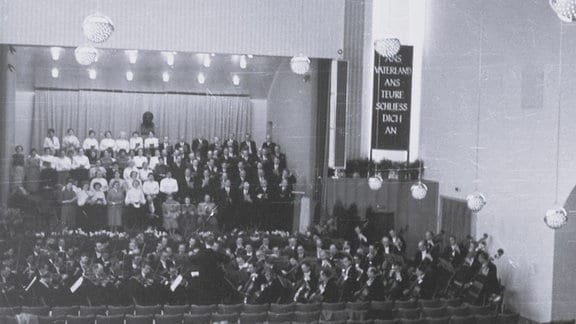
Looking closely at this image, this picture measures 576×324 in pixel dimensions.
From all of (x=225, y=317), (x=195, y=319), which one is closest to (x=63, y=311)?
(x=195, y=319)

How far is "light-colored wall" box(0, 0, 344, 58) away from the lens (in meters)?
20.2

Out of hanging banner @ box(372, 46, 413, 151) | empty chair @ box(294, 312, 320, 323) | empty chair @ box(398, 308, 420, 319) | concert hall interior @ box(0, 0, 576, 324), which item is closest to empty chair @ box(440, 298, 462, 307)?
concert hall interior @ box(0, 0, 576, 324)

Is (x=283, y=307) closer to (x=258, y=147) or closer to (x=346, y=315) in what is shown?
(x=346, y=315)

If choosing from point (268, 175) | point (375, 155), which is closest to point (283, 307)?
point (268, 175)

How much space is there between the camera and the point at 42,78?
958 inches

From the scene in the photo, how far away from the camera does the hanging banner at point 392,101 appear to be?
20703 millimetres

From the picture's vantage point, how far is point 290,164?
23375 millimetres

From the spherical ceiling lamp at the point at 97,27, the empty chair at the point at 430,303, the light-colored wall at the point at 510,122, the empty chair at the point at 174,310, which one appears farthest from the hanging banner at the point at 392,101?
the spherical ceiling lamp at the point at 97,27

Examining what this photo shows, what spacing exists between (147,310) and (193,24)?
385 inches

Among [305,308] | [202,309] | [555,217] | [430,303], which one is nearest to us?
[555,217]

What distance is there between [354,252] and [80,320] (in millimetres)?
8664

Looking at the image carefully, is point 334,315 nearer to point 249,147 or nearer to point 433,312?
point 433,312

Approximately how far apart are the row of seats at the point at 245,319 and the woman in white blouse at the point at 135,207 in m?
6.99

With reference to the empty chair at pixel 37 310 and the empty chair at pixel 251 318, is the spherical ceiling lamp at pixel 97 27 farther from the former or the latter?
the empty chair at pixel 251 318
